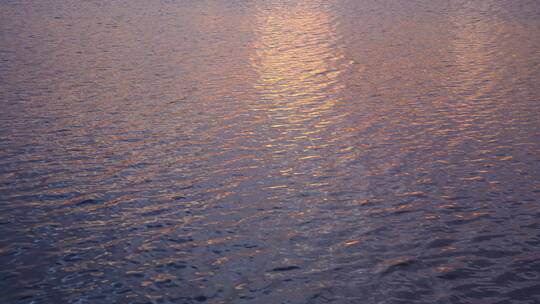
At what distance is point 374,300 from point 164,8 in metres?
32.2

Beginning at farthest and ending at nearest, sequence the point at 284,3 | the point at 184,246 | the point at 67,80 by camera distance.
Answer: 1. the point at 284,3
2. the point at 67,80
3. the point at 184,246

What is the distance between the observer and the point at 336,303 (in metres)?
7.02

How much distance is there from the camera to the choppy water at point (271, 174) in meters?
7.60

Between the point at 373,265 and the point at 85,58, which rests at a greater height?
the point at 85,58

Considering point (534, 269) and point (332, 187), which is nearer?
point (534, 269)

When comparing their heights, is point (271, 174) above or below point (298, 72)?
above

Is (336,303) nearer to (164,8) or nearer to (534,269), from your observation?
(534,269)

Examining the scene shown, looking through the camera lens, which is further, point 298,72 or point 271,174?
point 298,72

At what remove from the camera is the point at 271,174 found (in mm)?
10906

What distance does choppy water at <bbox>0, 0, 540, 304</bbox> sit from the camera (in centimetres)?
760

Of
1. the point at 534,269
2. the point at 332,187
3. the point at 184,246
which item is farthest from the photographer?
the point at 332,187

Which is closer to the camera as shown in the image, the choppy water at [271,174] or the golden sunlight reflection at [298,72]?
the choppy water at [271,174]

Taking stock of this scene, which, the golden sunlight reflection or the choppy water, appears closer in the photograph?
the choppy water

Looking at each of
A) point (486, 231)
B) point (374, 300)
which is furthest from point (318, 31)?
point (374, 300)
